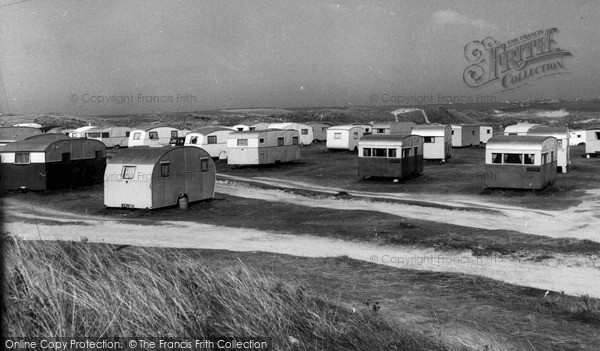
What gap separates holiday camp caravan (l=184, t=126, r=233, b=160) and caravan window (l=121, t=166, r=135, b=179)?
72.1 ft

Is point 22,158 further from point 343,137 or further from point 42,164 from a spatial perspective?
point 343,137

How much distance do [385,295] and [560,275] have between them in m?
5.45

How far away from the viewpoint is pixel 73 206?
30.1 meters

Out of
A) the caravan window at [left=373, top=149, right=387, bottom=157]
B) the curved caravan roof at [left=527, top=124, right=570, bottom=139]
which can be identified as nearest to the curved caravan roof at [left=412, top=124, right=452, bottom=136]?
the curved caravan roof at [left=527, top=124, right=570, bottom=139]

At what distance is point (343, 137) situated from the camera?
59531mm

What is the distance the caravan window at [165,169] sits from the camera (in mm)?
28094

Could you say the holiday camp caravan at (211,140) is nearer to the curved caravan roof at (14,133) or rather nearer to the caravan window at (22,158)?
the curved caravan roof at (14,133)

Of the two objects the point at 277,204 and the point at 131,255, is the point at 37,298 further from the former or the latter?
the point at 277,204

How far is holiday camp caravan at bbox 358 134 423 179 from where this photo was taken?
37469 millimetres

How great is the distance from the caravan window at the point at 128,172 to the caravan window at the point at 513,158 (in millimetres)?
20363

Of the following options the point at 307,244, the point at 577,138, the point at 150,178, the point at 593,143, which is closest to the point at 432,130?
the point at 593,143

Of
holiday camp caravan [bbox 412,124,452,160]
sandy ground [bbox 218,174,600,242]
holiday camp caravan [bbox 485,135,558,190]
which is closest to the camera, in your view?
sandy ground [bbox 218,174,600,242]

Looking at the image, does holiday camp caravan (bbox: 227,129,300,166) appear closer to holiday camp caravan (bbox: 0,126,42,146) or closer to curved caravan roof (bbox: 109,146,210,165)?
curved caravan roof (bbox: 109,146,210,165)

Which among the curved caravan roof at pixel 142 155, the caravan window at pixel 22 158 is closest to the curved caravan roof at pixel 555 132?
the curved caravan roof at pixel 142 155
